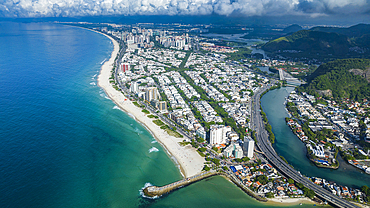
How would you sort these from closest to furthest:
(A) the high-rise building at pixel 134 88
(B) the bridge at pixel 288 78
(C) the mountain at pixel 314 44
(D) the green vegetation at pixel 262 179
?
(D) the green vegetation at pixel 262 179 < (A) the high-rise building at pixel 134 88 < (B) the bridge at pixel 288 78 < (C) the mountain at pixel 314 44

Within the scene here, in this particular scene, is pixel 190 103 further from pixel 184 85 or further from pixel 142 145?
pixel 142 145

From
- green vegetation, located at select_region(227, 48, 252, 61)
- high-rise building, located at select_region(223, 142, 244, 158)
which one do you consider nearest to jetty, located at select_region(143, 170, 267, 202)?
high-rise building, located at select_region(223, 142, 244, 158)

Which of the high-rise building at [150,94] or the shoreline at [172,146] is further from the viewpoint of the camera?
the high-rise building at [150,94]

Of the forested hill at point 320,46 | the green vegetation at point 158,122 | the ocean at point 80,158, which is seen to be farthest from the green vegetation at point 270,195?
the forested hill at point 320,46

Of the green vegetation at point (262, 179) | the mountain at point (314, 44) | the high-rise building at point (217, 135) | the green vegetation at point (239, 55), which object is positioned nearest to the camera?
the green vegetation at point (262, 179)

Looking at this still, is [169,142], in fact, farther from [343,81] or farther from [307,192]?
[343,81]

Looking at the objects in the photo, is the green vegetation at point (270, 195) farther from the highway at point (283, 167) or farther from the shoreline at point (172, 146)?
the highway at point (283, 167)

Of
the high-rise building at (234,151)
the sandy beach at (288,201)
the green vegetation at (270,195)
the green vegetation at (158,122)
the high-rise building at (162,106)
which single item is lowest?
the sandy beach at (288,201)

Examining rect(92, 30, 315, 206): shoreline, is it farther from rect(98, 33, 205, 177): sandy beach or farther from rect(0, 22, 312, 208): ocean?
rect(0, 22, 312, 208): ocean
